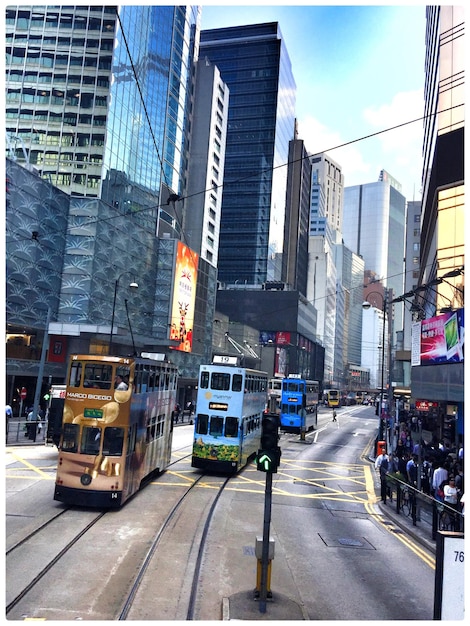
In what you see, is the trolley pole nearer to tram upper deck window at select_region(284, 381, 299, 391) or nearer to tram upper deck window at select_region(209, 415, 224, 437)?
tram upper deck window at select_region(209, 415, 224, 437)

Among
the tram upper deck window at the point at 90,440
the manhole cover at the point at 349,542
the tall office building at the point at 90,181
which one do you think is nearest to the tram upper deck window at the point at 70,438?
the tram upper deck window at the point at 90,440

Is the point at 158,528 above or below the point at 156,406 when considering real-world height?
below

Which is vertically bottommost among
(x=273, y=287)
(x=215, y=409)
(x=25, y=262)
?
(x=215, y=409)

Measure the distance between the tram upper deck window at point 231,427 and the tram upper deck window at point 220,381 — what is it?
4.16 feet

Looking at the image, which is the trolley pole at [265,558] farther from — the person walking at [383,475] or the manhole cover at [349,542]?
the person walking at [383,475]

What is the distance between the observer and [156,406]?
1911cm

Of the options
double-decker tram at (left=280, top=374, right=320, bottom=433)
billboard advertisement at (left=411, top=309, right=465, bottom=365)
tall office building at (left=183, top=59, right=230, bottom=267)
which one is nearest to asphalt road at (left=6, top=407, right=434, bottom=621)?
billboard advertisement at (left=411, top=309, right=465, bottom=365)

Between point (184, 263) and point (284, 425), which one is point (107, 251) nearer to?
point (184, 263)

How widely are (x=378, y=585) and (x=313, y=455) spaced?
2219 centimetres

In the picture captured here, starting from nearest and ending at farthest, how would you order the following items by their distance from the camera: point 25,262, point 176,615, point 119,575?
point 176,615 → point 119,575 → point 25,262

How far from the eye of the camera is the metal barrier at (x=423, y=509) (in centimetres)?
1359

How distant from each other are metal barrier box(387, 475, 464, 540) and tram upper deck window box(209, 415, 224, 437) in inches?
267

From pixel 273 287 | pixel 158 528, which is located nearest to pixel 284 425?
pixel 158 528

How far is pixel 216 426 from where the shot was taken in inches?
863
